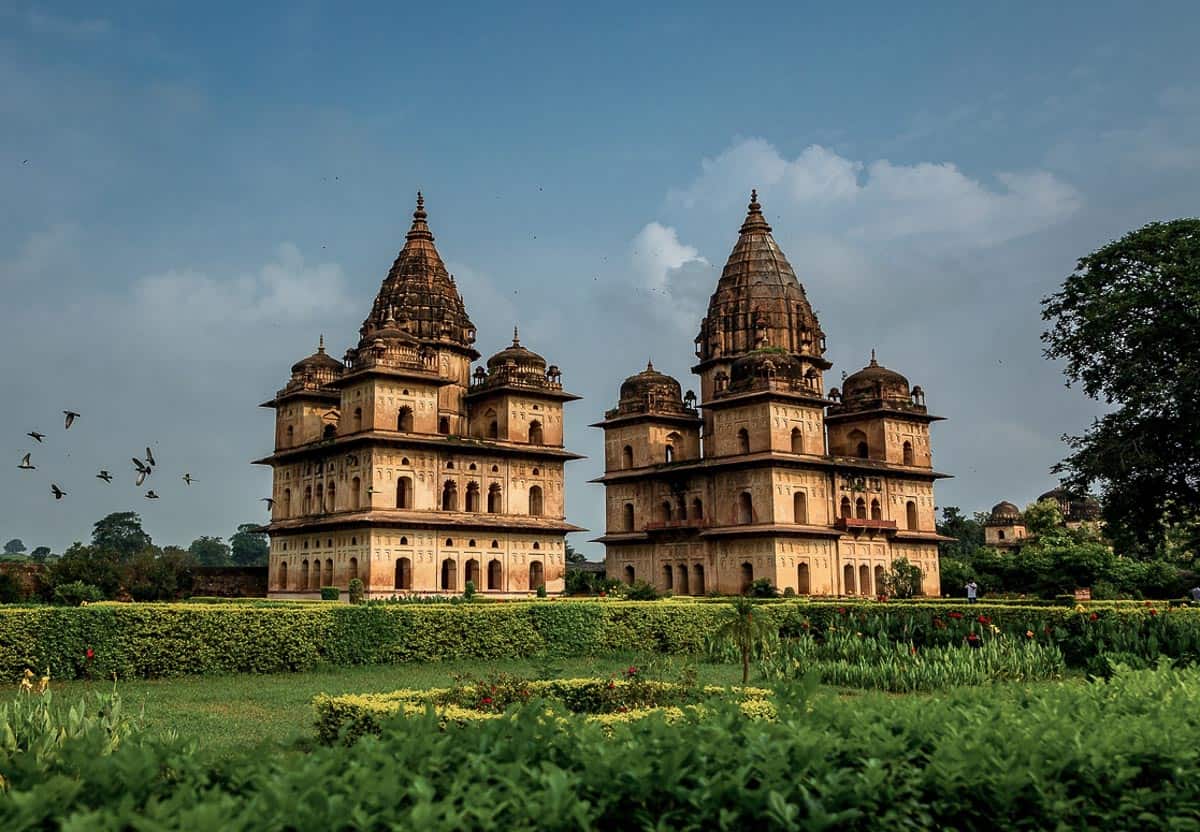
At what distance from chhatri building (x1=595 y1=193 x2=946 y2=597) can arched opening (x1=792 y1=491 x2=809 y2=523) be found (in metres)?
0.05

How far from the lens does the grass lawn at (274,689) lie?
13430 mm

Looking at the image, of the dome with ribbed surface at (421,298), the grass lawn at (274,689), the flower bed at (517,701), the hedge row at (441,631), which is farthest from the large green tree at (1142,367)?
the dome with ribbed surface at (421,298)

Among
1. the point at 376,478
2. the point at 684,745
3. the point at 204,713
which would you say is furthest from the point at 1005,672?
the point at 376,478

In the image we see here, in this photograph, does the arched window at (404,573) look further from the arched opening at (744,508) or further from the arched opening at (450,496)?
the arched opening at (744,508)

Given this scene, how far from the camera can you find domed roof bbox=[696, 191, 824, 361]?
50562mm

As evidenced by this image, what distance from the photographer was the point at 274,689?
59.1 feet

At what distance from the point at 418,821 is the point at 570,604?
2143 cm

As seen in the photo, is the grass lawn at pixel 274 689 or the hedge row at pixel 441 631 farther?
the hedge row at pixel 441 631

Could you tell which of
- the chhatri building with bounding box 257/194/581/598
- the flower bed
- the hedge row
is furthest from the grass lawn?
the chhatri building with bounding box 257/194/581/598

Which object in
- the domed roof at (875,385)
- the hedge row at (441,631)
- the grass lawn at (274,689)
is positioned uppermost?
the domed roof at (875,385)

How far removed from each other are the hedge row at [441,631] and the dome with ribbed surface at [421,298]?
83.6 ft

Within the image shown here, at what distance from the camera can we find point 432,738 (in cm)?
510

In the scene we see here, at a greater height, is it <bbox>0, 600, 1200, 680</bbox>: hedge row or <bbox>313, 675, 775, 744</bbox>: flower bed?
<bbox>0, 600, 1200, 680</bbox>: hedge row

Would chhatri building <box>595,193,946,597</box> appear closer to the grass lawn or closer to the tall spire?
the tall spire
